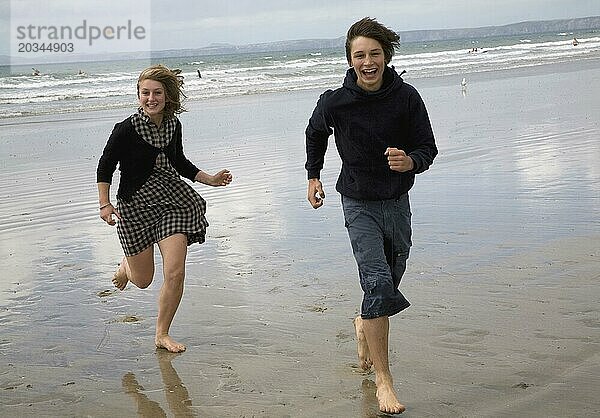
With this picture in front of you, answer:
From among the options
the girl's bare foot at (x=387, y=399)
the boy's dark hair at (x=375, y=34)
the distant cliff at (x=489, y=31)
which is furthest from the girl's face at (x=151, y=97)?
the distant cliff at (x=489, y=31)

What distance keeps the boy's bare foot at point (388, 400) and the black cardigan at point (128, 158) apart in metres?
1.99

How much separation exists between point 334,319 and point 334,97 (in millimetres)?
1665

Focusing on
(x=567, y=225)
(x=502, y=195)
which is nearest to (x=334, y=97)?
(x=567, y=225)

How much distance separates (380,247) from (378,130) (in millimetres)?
544

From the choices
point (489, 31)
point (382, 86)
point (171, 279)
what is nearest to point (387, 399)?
point (382, 86)

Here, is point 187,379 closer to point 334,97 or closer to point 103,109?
point 334,97

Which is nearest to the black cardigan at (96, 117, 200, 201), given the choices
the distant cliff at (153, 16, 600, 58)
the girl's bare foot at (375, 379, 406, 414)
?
the girl's bare foot at (375, 379, 406, 414)

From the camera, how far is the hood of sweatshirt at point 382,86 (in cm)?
401

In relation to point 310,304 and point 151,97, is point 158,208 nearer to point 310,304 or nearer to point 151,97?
point 151,97

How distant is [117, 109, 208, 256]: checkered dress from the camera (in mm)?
5109

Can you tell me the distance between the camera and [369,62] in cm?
397

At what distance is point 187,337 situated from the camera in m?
5.19

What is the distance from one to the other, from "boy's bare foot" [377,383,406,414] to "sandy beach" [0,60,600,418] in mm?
114

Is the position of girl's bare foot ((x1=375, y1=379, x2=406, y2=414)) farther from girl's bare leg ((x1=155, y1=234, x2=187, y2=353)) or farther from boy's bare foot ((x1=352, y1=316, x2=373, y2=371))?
girl's bare leg ((x1=155, y1=234, x2=187, y2=353))
